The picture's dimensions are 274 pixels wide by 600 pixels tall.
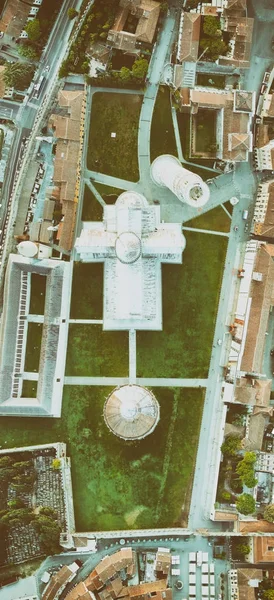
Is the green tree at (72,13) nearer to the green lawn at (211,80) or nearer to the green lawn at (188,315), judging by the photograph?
the green lawn at (211,80)

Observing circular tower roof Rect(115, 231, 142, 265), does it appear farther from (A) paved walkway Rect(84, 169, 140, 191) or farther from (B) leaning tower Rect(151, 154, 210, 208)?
(A) paved walkway Rect(84, 169, 140, 191)

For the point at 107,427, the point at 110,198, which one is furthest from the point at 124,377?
the point at 110,198

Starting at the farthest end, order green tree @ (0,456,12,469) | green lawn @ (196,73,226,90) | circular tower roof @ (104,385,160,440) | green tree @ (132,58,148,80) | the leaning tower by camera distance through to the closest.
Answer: green lawn @ (196,73,226,90) → green tree @ (132,58,148,80) → green tree @ (0,456,12,469) → circular tower roof @ (104,385,160,440) → the leaning tower

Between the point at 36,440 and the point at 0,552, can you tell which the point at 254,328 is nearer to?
the point at 36,440

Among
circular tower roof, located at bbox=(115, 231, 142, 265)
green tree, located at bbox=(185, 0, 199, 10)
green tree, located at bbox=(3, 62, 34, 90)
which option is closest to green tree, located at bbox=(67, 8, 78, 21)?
green tree, located at bbox=(3, 62, 34, 90)

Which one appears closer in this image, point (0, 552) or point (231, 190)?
point (0, 552)

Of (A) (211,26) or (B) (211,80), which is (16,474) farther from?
(A) (211,26)

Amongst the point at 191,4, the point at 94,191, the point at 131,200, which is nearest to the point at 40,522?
the point at 131,200

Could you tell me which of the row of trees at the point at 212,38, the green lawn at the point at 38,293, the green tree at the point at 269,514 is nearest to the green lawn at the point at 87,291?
the green lawn at the point at 38,293
